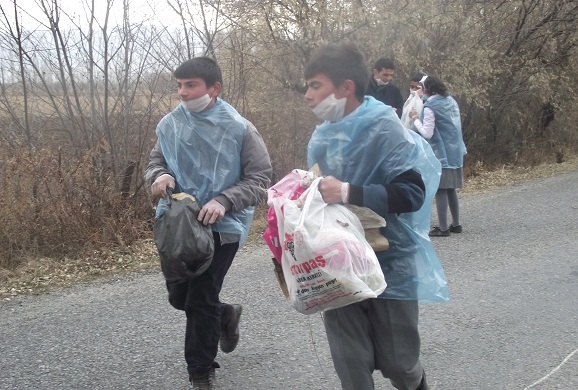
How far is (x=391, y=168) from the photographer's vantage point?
2.87 meters

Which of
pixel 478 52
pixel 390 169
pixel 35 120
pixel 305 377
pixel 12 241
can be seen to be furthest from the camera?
pixel 478 52

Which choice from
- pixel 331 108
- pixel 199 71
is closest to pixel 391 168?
pixel 331 108

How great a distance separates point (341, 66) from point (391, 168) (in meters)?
0.45

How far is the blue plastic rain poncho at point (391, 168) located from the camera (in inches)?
113

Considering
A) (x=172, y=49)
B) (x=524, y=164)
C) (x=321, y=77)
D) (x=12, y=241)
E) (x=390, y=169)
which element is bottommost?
(x=524, y=164)

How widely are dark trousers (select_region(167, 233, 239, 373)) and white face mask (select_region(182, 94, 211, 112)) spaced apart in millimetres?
667

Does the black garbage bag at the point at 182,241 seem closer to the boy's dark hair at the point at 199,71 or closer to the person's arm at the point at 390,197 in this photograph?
the boy's dark hair at the point at 199,71

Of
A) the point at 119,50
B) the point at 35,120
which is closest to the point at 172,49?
the point at 119,50

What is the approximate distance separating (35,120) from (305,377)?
17.8 feet

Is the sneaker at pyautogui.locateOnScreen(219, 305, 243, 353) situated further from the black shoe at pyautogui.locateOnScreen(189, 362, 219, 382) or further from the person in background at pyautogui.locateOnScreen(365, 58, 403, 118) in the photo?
the person in background at pyautogui.locateOnScreen(365, 58, 403, 118)

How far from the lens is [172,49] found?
9086mm

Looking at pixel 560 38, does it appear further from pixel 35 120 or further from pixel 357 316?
pixel 357 316

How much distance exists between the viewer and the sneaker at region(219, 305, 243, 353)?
419 centimetres

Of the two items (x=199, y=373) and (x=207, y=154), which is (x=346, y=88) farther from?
(x=199, y=373)
